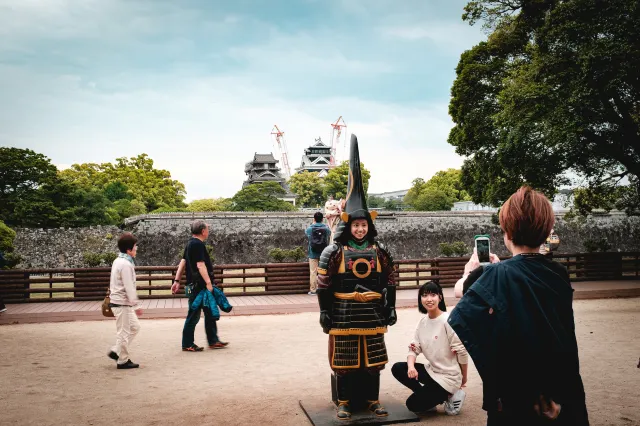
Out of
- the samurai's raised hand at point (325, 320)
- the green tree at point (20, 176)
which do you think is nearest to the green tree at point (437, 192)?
the green tree at point (20, 176)

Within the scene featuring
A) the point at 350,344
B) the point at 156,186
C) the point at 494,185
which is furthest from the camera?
the point at 156,186

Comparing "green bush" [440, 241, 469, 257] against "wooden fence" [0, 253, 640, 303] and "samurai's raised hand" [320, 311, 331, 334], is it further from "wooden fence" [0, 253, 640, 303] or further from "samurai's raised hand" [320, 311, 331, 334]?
"samurai's raised hand" [320, 311, 331, 334]

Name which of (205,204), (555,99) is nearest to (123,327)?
(555,99)

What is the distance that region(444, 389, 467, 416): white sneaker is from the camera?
539 centimetres

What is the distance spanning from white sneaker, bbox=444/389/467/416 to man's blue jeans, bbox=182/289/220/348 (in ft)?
13.9

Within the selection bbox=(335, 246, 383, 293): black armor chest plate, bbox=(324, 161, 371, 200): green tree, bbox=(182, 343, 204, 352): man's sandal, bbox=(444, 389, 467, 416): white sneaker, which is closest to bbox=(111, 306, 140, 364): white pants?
bbox=(182, 343, 204, 352): man's sandal

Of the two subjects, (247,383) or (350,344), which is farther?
(247,383)

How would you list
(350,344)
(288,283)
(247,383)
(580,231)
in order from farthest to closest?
(580,231) < (288,283) < (247,383) < (350,344)

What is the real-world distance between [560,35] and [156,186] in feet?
161

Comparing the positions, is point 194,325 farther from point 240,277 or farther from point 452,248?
Answer: point 452,248

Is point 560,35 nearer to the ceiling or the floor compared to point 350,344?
nearer to the ceiling

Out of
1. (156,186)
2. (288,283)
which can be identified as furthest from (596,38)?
(156,186)

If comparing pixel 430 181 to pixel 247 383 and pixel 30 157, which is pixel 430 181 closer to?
pixel 30 157

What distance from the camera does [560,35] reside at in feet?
49.4
